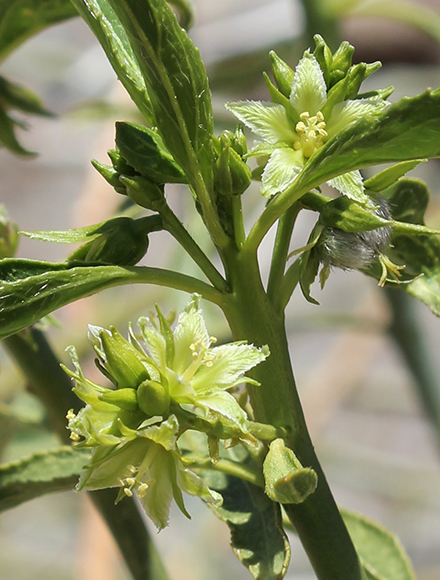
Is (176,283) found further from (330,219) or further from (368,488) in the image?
(368,488)

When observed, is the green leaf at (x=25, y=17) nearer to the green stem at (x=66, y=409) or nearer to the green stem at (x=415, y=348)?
the green stem at (x=66, y=409)

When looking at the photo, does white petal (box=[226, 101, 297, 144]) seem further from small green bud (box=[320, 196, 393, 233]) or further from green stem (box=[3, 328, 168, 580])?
green stem (box=[3, 328, 168, 580])

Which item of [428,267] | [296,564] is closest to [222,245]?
[428,267]

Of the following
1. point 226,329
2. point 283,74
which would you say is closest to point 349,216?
point 283,74

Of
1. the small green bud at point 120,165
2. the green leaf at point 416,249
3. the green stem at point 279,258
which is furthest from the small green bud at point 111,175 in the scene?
the green leaf at point 416,249

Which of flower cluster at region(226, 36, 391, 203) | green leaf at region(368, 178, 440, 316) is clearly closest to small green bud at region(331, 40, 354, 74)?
flower cluster at region(226, 36, 391, 203)

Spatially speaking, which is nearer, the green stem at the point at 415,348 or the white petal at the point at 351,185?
the white petal at the point at 351,185
